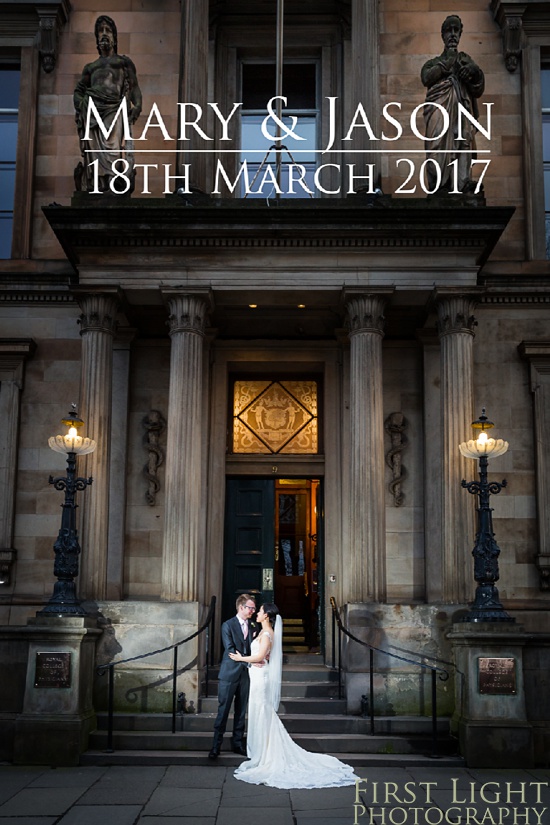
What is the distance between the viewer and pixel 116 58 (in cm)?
1545

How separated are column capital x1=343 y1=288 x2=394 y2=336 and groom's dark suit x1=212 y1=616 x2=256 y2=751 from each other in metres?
4.97

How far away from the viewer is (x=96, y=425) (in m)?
14.3

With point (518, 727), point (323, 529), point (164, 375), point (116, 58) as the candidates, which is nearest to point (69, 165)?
point (116, 58)

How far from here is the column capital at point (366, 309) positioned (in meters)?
14.6

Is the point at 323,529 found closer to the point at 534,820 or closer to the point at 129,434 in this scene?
the point at 129,434

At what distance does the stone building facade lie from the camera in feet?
46.3

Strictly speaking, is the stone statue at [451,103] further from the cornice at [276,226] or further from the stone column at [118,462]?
the stone column at [118,462]

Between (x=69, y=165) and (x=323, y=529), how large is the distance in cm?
775

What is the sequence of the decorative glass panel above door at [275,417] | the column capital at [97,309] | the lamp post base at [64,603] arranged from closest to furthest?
1. the lamp post base at [64,603]
2. the column capital at [97,309]
3. the decorative glass panel above door at [275,417]

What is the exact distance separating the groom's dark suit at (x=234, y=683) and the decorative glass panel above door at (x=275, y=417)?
18.5 ft

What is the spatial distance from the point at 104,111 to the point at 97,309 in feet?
10.3

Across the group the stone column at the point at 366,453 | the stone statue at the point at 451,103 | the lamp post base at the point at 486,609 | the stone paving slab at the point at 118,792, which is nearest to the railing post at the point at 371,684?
the stone column at the point at 366,453

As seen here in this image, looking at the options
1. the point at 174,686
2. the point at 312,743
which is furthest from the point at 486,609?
the point at 174,686

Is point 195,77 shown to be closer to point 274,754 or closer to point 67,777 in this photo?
point 274,754
